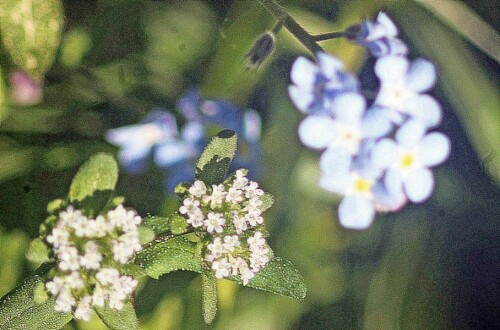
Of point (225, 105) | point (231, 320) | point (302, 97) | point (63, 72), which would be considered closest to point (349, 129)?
point (302, 97)

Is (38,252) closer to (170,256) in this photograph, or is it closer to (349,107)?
(170,256)

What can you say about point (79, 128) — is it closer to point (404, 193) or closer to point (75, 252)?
point (75, 252)

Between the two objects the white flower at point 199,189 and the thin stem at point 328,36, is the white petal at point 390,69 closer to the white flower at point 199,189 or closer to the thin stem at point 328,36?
the thin stem at point 328,36

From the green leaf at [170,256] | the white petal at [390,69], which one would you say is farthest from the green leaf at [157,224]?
the white petal at [390,69]

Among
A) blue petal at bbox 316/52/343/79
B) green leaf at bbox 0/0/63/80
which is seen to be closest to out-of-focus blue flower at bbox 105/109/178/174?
green leaf at bbox 0/0/63/80

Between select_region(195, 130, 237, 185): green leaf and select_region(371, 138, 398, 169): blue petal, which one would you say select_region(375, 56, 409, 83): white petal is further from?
select_region(195, 130, 237, 185): green leaf

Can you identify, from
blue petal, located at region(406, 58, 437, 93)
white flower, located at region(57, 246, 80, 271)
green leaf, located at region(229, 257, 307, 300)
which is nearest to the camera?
white flower, located at region(57, 246, 80, 271)
